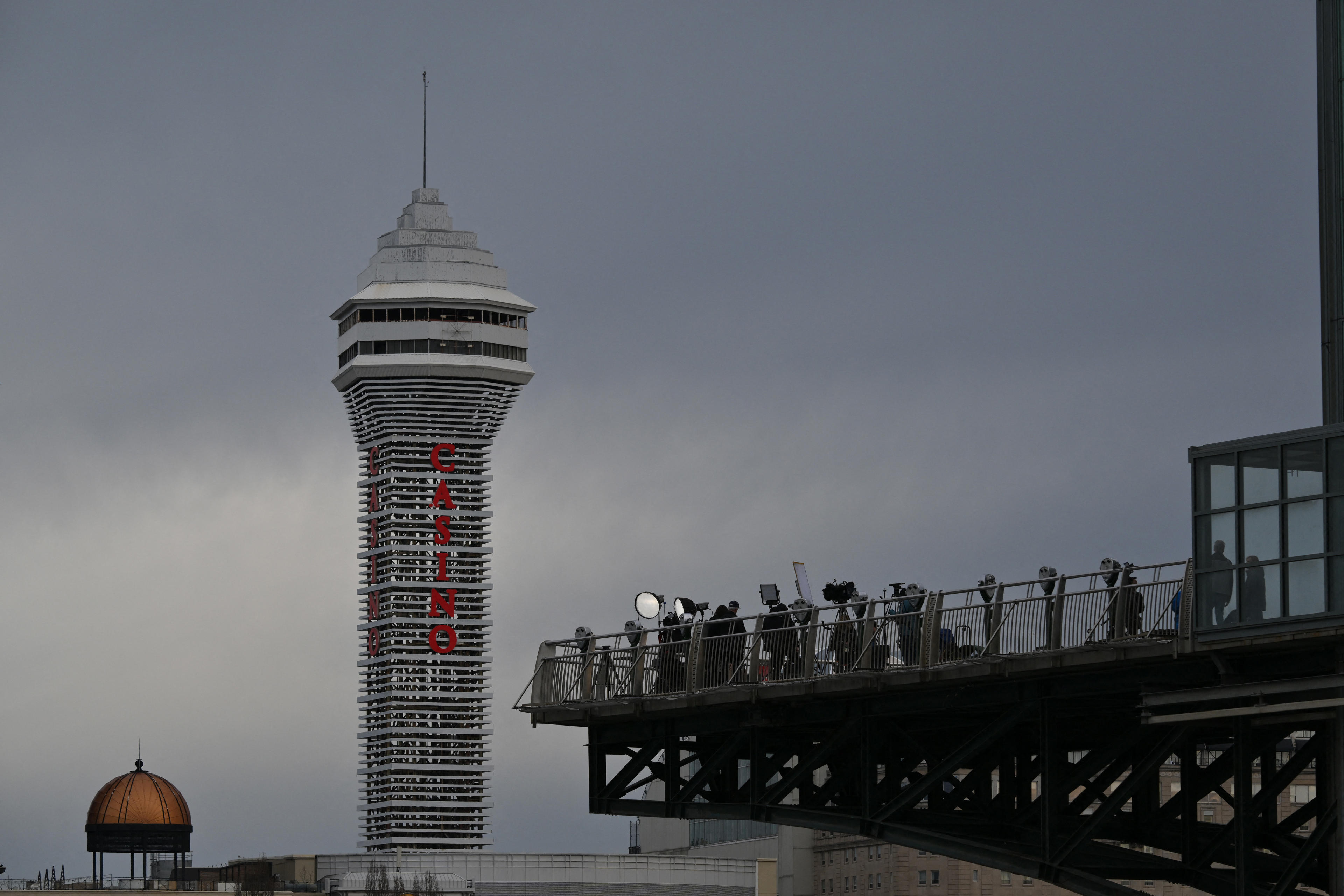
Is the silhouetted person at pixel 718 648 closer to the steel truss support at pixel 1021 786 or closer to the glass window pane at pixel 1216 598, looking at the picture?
the steel truss support at pixel 1021 786

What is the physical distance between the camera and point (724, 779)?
69938 millimetres

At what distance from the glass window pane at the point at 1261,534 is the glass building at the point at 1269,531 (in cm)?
1

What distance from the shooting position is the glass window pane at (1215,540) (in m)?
52.0

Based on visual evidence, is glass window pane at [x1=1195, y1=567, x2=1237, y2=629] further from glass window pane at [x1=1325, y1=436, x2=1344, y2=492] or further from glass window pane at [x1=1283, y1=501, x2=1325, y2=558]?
glass window pane at [x1=1325, y1=436, x2=1344, y2=492]

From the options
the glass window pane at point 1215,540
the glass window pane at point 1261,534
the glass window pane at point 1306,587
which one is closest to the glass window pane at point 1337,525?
the glass window pane at point 1306,587

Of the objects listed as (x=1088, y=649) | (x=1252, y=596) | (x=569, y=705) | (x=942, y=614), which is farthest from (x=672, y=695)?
(x=1252, y=596)

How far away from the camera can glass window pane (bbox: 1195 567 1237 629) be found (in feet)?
170

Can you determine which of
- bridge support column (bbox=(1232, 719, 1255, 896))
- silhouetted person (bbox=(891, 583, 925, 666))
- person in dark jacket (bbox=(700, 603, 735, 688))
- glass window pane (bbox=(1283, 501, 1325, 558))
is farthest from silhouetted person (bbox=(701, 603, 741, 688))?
glass window pane (bbox=(1283, 501, 1325, 558))

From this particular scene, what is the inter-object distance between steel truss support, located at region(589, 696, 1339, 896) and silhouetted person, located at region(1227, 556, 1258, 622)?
11.1 feet

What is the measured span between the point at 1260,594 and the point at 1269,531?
1.19 metres

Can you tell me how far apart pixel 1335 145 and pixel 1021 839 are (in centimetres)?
1714

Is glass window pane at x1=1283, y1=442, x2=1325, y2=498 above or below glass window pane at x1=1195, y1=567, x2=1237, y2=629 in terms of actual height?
above

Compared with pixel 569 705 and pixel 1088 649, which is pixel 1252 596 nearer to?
pixel 1088 649

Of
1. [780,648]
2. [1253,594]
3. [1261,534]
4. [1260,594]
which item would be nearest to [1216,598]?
[1253,594]
